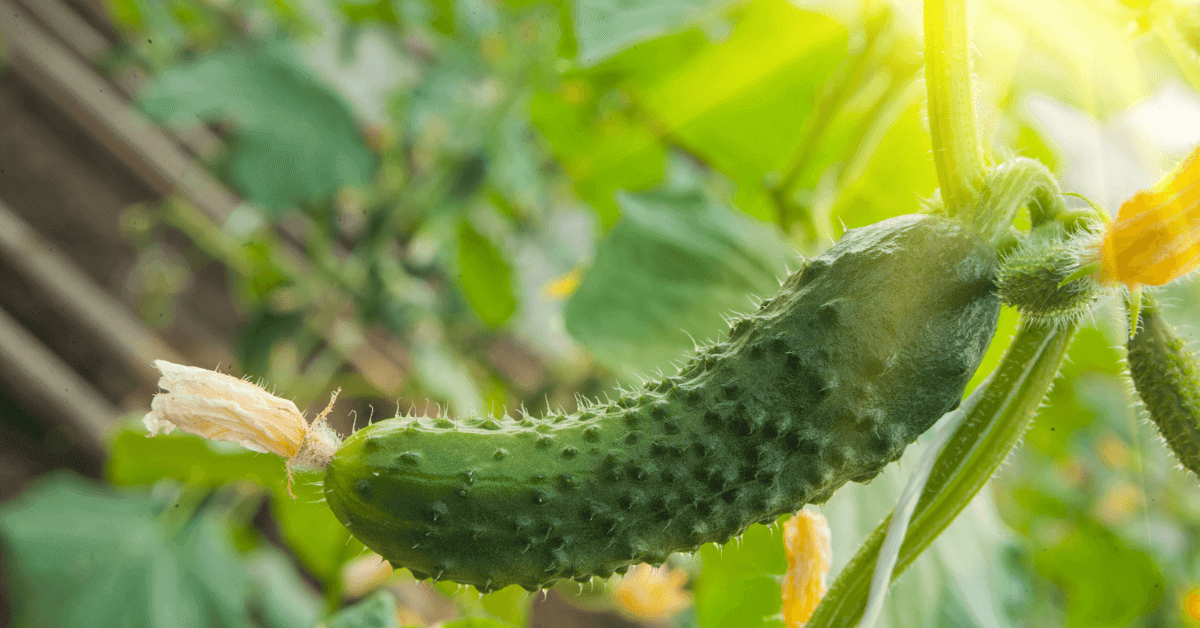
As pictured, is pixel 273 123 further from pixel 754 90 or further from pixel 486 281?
pixel 754 90

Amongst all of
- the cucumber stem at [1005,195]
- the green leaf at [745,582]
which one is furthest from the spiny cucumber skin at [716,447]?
the green leaf at [745,582]

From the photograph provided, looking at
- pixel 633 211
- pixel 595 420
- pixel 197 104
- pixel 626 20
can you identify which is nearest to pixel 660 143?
pixel 633 211

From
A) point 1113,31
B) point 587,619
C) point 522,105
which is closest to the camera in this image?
point 1113,31

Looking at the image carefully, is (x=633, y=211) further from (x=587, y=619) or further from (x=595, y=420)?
(x=587, y=619)

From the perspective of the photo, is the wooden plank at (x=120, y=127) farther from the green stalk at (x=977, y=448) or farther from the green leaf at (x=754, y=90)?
the green stalk at (x=977, y=448)

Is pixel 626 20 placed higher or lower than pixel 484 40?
lower

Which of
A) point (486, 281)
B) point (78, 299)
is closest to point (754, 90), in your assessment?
point (486, 281)

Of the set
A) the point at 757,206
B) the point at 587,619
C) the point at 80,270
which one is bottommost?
the point at 587,619

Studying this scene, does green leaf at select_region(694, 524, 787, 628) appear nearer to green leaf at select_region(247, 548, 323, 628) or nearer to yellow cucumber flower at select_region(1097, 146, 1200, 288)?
yellow cucumber flower at select_region(1097, 146, 1200, 288)
